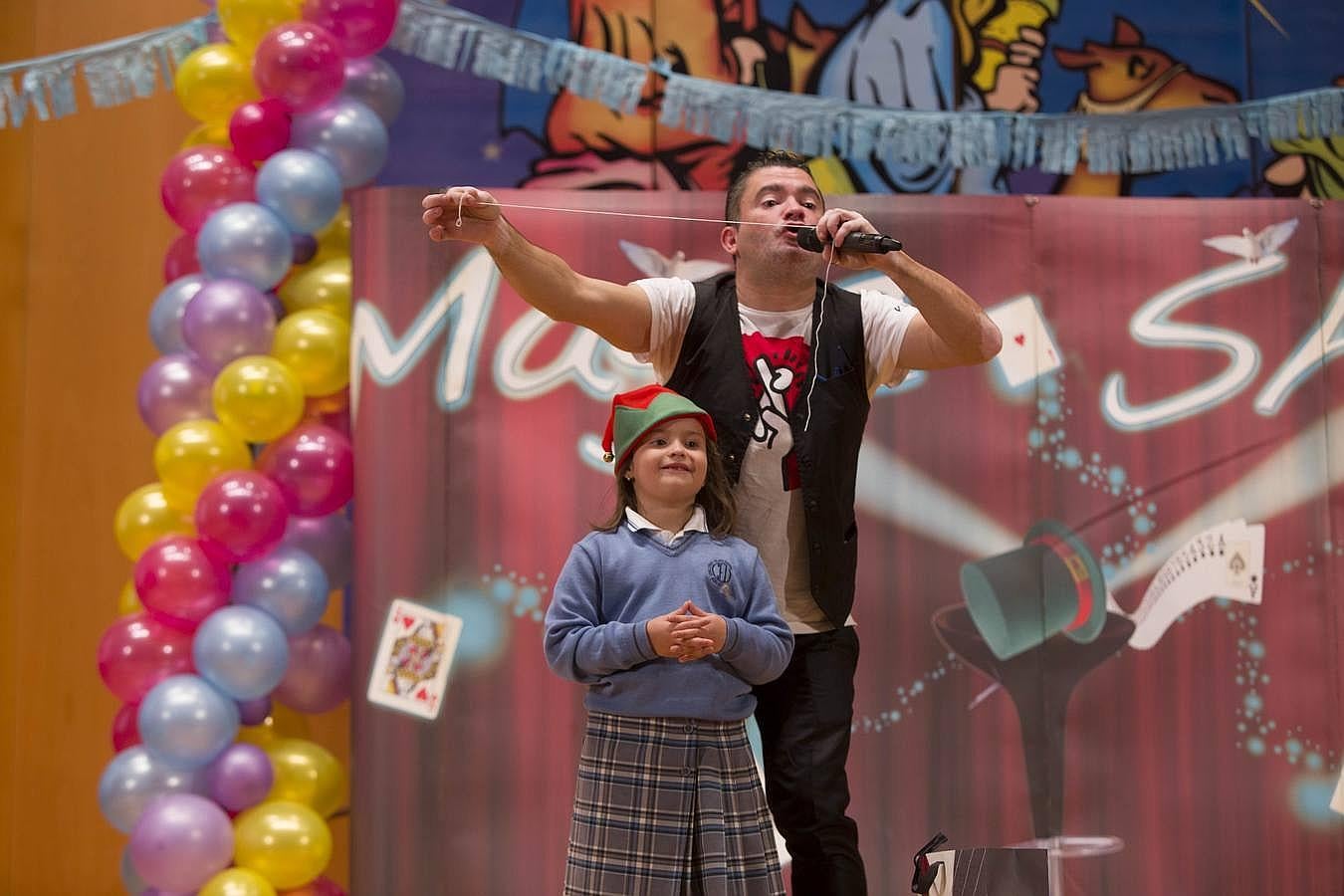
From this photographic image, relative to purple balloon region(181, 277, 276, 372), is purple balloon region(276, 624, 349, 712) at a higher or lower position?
lower

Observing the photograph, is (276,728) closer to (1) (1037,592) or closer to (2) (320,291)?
(2) (320,291)

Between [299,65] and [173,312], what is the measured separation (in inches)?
27.7

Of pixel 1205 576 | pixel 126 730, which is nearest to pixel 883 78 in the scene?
pixel 1205 576

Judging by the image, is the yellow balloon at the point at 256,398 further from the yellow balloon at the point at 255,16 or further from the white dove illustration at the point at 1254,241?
the white dove illustration at the point at 1254,241

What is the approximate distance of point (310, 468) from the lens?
3596mm

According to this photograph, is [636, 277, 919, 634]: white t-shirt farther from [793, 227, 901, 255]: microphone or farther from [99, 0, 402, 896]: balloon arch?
[99, 0, 402, 896]: balloon arch

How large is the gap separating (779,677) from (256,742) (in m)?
1.75

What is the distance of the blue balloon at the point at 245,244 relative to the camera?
3541mm

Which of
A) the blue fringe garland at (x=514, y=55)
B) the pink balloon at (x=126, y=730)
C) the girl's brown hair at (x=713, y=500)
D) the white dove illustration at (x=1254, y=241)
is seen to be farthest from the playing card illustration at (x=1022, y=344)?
the pink balloon at (x=126, y=730)

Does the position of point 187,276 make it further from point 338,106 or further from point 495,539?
point 495,539

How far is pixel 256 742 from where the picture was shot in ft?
11.9

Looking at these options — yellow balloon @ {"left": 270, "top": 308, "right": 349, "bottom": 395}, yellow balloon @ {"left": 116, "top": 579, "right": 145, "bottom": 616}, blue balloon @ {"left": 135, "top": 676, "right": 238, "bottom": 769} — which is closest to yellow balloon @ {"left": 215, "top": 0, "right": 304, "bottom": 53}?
yellow balloon @ {"left": 270, "top": 308, "right": 349, "bottom": 395}

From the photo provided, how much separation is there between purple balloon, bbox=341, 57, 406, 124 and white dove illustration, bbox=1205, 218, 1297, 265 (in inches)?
85.9

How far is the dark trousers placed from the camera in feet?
7.58
